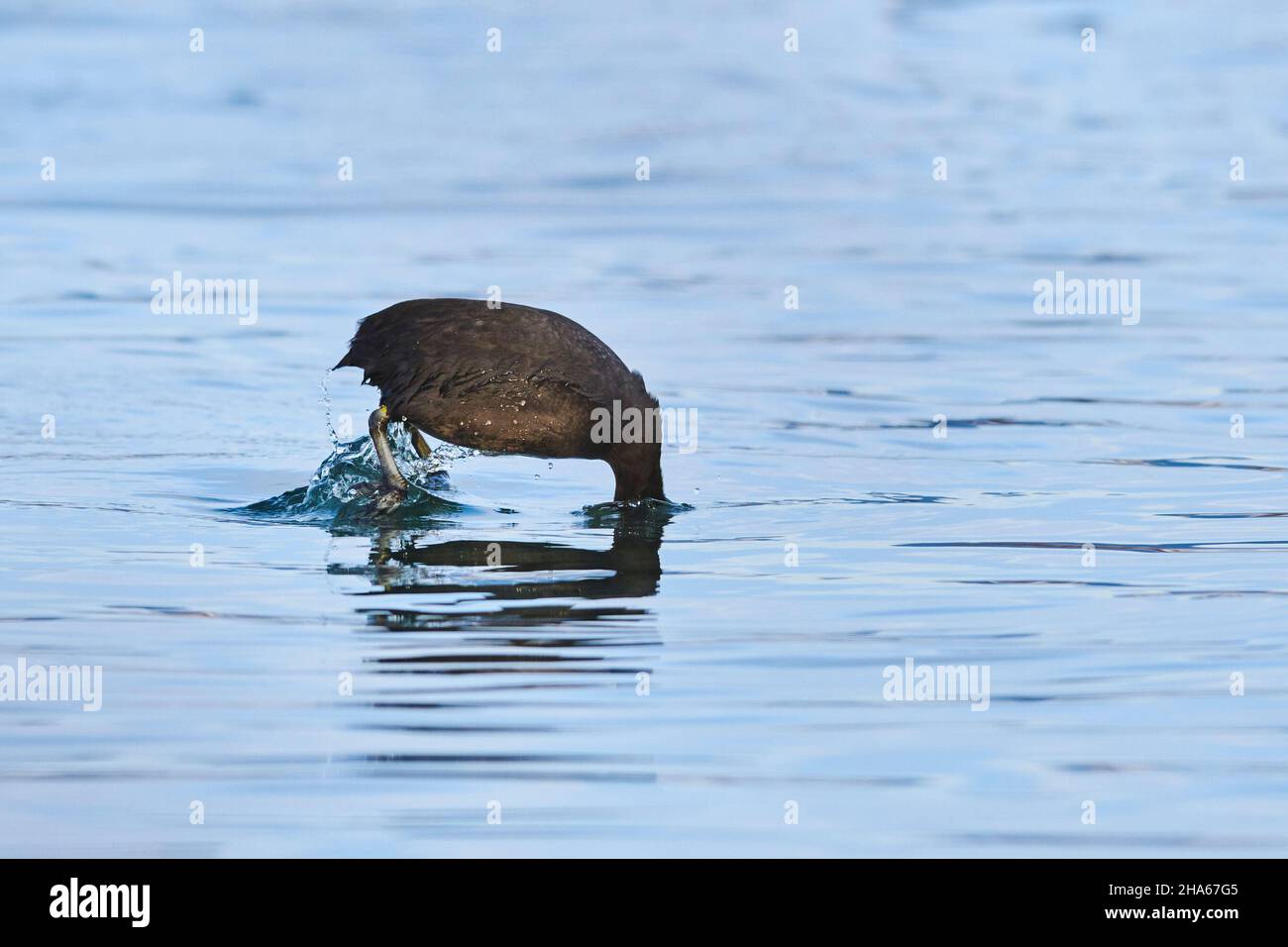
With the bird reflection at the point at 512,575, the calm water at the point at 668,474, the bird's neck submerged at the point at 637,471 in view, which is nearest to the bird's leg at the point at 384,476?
the calm water at the point at 668,474

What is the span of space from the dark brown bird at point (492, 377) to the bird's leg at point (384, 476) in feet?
0.05

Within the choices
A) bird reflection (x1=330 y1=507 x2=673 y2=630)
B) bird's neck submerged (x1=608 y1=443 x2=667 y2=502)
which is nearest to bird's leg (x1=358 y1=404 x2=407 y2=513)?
bird reflection (x1=330 y1=507 x2=673 y2=630)

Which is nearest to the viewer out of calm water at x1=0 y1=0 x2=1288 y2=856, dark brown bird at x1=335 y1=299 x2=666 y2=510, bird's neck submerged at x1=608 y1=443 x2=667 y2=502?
calm water at x1=0 y1=0 x2=1288 y2=856

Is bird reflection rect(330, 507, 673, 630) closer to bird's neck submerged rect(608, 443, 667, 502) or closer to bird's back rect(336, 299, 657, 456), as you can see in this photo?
bird's neck submerged rect(608, 443, 667, 502)

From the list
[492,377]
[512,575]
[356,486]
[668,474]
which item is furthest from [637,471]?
[512,575]

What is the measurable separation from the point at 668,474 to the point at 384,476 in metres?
2.03

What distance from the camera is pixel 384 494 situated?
11.6m

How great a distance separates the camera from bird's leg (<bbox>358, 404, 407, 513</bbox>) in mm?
11492

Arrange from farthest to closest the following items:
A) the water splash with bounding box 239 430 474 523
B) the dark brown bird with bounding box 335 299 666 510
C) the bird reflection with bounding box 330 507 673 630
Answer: the water splash with bounding box 239 430 474 523, the dark brown bird with bounding box 335 299 666 510, the bird reflection with bounding box 330 507 673 630

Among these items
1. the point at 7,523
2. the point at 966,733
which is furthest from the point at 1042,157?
the point at 966,733

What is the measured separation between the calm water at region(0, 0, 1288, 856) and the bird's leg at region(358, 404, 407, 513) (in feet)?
0.47

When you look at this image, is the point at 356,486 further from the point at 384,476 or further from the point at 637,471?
the point at 637,471

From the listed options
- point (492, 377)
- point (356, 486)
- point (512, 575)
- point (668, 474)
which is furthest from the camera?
point (668, 474)

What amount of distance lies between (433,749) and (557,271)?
1263 cm
